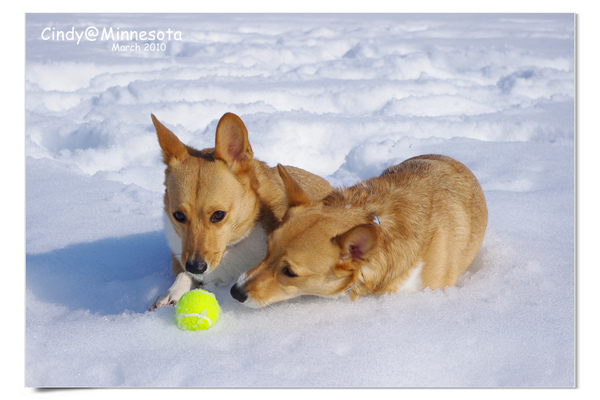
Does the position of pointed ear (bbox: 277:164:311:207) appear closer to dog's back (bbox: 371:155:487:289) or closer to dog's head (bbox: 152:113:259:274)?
dog's head (bbox: 152:113:259:274)

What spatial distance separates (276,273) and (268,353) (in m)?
0.42

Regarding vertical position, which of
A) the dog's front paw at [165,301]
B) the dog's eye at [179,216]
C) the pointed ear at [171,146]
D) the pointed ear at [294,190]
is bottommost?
the dog's front paw at [165,301]

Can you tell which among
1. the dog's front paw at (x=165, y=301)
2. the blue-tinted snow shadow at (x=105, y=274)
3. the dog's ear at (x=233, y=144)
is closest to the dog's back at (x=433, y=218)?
the dog's ear at (x=233, y=144)

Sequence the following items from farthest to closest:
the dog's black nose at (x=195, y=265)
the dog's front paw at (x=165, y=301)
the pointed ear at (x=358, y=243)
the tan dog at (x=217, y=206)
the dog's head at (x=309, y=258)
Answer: the dog's front paw at (x=165, y=301) < the tan dog at (x=217, y=206) < the dog's black nose at (x=195, y=265) < the dog's head at (x=309, y=258) < the pointed ear at (x=358, y=243)

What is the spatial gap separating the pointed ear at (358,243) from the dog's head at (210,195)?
2.33ft

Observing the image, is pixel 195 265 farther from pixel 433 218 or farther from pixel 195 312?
pixel 433 218

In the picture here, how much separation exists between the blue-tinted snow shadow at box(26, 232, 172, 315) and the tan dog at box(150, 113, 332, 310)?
0.29m

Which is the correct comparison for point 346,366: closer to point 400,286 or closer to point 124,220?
point 400,286

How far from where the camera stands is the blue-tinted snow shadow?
3703 millimetres

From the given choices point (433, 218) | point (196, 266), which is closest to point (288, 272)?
point (196, 266)

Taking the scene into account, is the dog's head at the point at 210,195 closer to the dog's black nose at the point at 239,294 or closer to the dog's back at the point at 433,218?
the dog's black nose at the point at 239,294

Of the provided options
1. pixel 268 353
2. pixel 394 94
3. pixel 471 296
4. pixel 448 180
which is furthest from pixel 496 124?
pixel 268 353

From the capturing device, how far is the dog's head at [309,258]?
305cm

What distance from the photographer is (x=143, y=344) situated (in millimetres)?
3061
